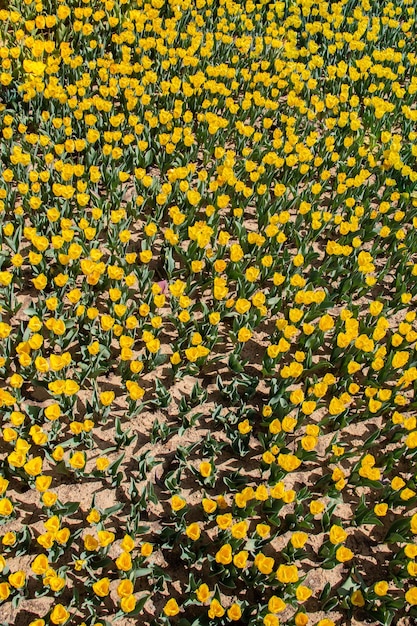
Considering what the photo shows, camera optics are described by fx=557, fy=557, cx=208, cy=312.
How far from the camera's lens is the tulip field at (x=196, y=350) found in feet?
8.91

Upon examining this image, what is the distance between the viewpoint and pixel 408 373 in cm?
325

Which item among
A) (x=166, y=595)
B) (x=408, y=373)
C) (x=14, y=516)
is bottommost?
(x=166, y=595)

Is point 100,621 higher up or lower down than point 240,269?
lower down

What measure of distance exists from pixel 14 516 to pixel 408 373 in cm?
229

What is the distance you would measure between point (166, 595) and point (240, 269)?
2.08 metres

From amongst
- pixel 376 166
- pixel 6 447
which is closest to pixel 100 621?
pixel 6 447

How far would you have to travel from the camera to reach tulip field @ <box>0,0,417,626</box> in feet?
8.91

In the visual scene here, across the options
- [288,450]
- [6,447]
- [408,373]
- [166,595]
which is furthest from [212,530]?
[408,373]

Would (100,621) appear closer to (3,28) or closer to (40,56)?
(40,56)

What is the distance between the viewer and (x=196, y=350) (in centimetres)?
324

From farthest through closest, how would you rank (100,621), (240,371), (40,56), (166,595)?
(40,56), (240,371), (166,595), (100,621)

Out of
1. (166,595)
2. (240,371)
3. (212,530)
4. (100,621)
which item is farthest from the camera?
(240,371)

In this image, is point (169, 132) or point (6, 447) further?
point (169, 132)

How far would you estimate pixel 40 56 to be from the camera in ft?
16.4
